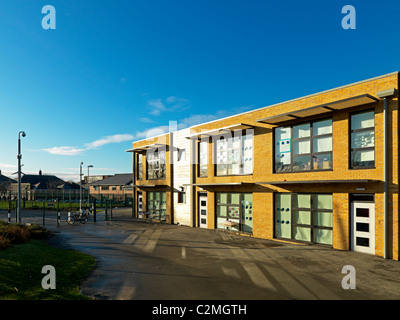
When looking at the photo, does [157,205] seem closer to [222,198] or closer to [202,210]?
[202,210]

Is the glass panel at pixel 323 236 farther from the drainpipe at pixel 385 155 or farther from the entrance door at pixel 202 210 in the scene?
the entrance door at pixel 202 210

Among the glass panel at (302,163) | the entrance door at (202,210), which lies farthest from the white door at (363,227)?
the entrance door at (202,210)

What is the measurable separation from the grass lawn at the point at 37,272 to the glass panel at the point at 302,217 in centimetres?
1014

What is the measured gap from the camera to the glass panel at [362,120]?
12.6 metres

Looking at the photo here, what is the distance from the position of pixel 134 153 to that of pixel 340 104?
21.6 meters

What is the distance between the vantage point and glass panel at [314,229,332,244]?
13711 millimetres

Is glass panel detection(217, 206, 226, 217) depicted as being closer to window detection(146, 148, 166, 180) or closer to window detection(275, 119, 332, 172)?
window detection(275, 119, 332, 172)

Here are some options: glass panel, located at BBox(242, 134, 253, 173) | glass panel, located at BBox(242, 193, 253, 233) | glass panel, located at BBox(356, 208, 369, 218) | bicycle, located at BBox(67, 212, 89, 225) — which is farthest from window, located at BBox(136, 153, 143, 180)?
glass panel, located at BBox(356, 208, 369, 218)

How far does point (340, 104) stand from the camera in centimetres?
1267

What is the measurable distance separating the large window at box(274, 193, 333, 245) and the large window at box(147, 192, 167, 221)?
39.3ft

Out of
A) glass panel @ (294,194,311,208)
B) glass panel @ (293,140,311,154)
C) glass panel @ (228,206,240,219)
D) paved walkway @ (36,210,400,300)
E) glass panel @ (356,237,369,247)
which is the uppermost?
glass panel @ (293,140,311,154)

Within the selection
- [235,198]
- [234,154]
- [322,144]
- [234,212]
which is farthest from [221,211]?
[322,144]

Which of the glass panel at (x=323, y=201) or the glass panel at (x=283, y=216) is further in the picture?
the glass panel at (x=283, y=216)
